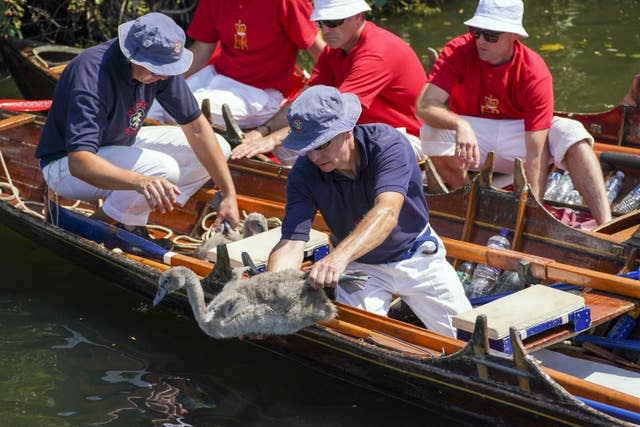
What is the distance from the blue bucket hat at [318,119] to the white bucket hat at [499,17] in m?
1.91

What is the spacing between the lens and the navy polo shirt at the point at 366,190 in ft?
16.1

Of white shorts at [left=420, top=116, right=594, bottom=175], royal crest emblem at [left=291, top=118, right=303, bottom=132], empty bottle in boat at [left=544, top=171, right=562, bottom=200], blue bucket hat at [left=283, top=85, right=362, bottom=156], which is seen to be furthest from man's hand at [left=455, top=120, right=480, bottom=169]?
royal crest emblem at [left=291, top=118, right=303, bottom=132]

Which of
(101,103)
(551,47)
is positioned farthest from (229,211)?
(551,47)

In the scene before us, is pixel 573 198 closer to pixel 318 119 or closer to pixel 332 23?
pixel 332 23

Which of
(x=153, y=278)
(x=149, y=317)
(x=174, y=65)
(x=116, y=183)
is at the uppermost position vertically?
(x=174, y=65)

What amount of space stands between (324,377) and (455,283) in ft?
3.16

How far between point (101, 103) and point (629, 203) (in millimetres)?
3190

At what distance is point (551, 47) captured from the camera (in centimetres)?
1275

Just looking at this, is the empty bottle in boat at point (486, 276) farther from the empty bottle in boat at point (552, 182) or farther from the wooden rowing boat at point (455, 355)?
the empty bottle in boat at point (552, 182)

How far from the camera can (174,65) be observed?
601 cm

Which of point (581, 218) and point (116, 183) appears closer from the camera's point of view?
point (116, 183)

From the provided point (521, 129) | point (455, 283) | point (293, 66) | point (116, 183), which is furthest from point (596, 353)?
point (293, 66)

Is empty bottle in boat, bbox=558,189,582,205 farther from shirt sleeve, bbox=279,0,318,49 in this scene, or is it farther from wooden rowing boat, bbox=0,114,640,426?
shirt sleeve, bbox=279,0,318,49

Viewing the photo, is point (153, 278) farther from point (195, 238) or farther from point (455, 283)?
point (455, 283)
